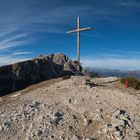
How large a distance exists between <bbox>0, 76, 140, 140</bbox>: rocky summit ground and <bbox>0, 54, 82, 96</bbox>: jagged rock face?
17059 mm

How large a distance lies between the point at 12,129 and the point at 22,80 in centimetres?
2613

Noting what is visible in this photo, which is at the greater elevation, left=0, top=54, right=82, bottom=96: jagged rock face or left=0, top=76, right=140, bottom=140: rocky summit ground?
left=0, top=54, right=82, bottom=96: jagged rock face

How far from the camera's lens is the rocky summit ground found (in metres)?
17.8

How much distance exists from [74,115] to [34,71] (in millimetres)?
28022

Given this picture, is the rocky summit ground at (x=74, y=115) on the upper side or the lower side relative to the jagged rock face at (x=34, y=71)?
lower

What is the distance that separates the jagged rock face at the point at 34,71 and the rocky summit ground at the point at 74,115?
672 inches

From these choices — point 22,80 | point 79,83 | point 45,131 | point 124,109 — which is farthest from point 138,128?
point 22,80

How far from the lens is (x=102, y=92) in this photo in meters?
23.8

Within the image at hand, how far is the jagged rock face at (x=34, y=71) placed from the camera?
137 ft

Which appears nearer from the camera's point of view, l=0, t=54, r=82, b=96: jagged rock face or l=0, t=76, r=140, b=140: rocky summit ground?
l=0, t=76, r=140, b=140: rocky summit ground

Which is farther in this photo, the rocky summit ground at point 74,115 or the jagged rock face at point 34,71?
the jagged rock face at point 34,71

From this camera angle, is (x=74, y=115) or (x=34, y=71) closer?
(x=74, y=115)

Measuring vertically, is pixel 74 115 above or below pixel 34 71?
below

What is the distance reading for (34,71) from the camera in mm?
47406
